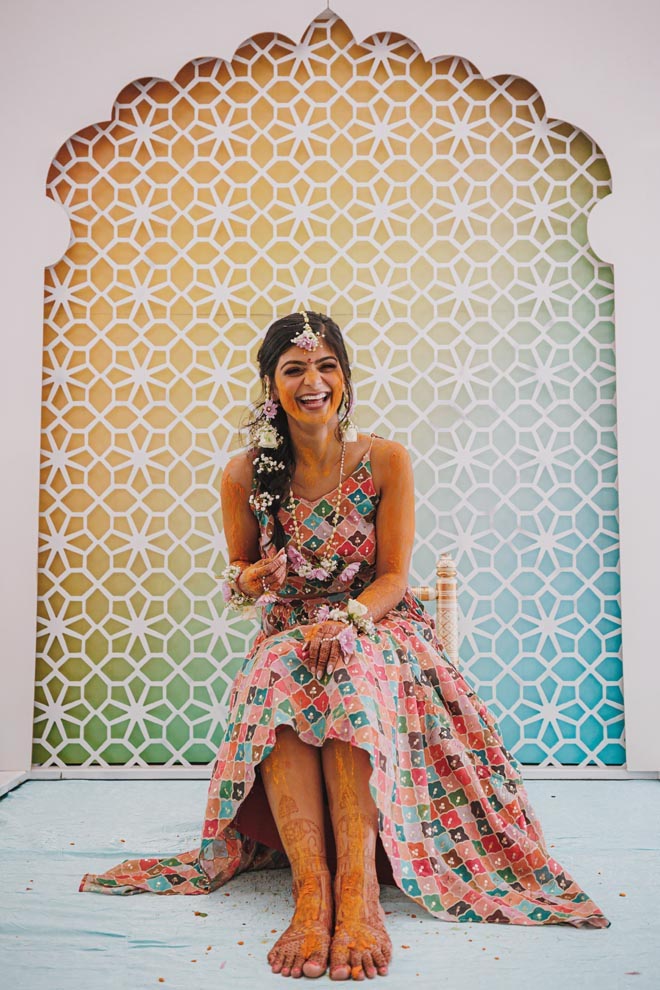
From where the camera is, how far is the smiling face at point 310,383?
2.60 metres

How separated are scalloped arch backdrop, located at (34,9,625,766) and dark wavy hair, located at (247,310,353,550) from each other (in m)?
1.33

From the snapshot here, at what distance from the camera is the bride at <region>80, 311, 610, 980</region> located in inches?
80.4

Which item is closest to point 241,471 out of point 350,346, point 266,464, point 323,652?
point 266,464

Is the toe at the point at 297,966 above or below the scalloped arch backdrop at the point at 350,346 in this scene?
below

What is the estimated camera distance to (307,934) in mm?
1854

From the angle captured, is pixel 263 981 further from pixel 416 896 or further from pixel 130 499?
pixel 130 499

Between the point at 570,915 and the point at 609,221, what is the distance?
302cm

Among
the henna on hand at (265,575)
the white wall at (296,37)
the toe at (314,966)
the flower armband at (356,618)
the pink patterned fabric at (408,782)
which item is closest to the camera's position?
the toe at (314,966)

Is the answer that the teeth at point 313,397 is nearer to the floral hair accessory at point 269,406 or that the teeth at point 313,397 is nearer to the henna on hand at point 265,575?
the floral hair accessory at point 269,406

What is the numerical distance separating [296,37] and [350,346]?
4.72 feet

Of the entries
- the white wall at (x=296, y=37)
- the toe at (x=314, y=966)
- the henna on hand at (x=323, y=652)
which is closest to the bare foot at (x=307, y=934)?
the toe at (x=314, y=966)

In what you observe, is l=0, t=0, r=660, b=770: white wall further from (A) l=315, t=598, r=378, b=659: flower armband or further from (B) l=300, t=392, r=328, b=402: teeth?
(A) l=315, t=598, r=378, b=659: flower armband

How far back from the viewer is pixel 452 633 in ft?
11.6

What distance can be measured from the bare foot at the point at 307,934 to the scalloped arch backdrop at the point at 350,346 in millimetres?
2024
